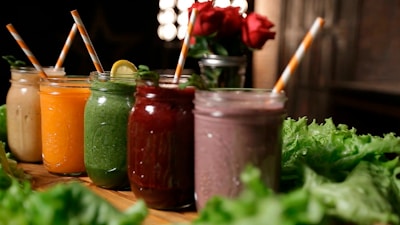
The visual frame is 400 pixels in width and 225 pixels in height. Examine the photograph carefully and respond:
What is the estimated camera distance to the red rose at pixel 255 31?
3.33ft

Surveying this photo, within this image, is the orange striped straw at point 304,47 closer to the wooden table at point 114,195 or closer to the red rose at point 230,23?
the red rose at point 230,23

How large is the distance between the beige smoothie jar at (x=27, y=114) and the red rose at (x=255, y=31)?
78 centimetres

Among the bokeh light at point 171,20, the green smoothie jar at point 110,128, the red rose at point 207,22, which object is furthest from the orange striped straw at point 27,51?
the bokeh light at point 171,20

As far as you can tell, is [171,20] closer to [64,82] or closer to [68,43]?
[68,43]

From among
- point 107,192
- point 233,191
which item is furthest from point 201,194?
point 107,192

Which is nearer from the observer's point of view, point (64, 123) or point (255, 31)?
point (255, 31)

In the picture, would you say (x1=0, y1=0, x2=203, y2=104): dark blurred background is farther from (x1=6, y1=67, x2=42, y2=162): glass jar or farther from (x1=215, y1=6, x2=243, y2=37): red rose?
(x1=215, y1=6, x2=243, y2=37): red rose

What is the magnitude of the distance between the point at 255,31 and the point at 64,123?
64 cm

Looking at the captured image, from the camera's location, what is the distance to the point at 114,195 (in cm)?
127

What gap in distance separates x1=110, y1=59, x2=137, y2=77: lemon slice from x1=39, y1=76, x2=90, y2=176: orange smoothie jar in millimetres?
154

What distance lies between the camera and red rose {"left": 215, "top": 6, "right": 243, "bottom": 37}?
103 cm

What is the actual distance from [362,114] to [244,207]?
11.9ft

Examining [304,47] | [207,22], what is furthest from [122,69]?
[304,47]

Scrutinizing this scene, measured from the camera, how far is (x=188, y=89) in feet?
3.68
